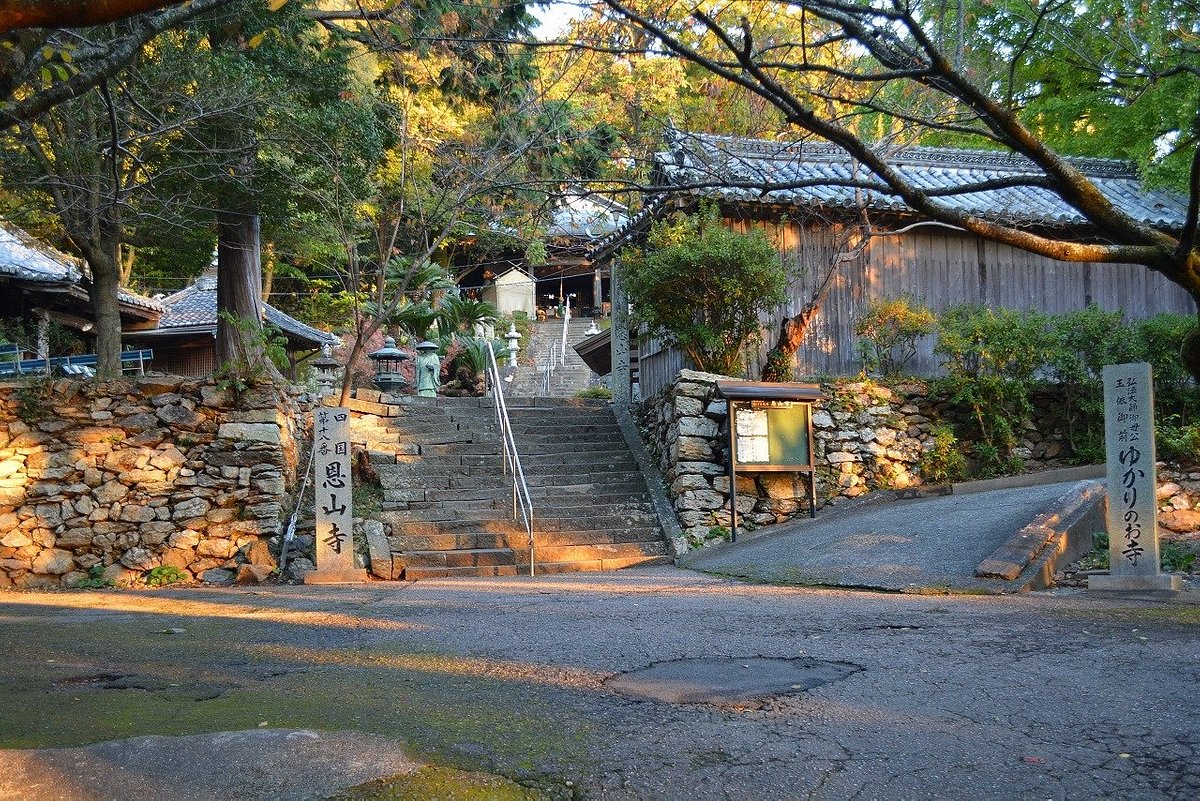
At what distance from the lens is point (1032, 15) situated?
6879 mm

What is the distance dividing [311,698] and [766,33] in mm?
7704

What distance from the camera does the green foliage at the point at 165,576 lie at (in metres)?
11.7

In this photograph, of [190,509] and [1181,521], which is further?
[190,509]

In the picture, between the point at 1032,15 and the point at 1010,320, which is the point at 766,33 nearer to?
the point at 1032,15

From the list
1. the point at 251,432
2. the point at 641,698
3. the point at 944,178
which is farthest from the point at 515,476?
the point at 944,178

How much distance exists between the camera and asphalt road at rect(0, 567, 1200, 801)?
3473mm

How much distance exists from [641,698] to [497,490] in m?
9.47

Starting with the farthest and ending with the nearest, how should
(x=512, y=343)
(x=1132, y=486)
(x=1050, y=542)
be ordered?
1. (x=512, y=343)
2. (x=1050, y=542)
3. (x=1132, y=486)

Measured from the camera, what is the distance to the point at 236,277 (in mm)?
15664

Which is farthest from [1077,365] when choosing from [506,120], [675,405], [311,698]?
[311,698]

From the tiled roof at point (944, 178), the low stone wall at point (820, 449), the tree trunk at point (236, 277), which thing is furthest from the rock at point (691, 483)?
the tree trunk at point (236, 277)

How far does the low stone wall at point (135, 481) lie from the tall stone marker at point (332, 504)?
108 cm

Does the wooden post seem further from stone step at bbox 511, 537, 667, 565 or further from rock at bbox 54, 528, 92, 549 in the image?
rock at bbox 54, 528, 92, 549

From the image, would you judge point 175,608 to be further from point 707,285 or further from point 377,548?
point 707,285
